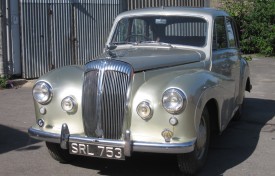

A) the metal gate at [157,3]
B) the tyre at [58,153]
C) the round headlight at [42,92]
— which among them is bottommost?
the tyre at [58,153]

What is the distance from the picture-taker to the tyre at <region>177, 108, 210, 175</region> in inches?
201

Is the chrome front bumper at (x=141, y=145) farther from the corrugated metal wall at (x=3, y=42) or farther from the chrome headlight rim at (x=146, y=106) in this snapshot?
the corrugated metal wall at (x=3, y=42)

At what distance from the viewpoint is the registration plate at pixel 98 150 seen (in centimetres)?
479

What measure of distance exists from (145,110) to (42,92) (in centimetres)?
125

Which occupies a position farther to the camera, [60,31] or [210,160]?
[60,31]

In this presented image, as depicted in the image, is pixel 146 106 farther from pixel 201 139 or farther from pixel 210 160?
pixel 210 160

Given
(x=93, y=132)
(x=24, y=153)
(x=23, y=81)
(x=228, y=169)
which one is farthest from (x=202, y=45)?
(x=23, y=81)

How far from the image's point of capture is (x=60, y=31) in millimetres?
12453

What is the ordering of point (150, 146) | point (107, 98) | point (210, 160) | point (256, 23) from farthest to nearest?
point (256, 23) < point (210, 160) < point (107, 98) < point (150, 146)

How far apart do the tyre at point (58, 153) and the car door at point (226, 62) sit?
1.97 meters

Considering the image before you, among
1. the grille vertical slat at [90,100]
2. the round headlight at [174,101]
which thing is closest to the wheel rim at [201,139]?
the round headlight at [174,101]

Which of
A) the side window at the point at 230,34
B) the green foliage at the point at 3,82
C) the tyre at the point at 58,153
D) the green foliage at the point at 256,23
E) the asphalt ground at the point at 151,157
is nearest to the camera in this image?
the asphalt ground at the point at 151,157

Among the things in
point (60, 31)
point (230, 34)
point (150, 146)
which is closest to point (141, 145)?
point (150, 146)

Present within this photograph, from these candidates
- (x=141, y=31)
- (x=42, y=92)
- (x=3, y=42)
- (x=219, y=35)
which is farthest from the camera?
(x=3, y=42)
